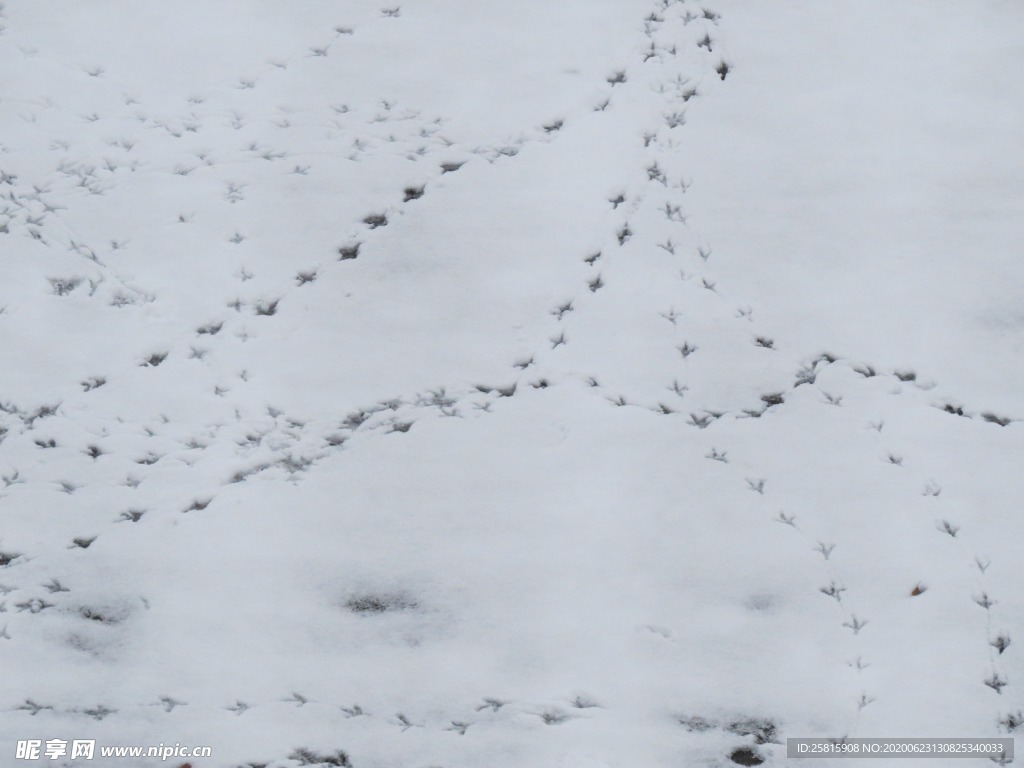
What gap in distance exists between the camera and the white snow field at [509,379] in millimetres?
2025

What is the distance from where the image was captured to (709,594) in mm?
2098

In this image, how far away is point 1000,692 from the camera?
1.95 metres

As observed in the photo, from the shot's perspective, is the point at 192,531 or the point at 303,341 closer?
the point at 192,531

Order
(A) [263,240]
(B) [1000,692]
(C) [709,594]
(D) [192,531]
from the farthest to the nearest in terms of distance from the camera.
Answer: (A) [263,240]
(D) [192,531]
(C) [709,594]
(B) [1000,692]

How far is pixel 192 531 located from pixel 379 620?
57cm

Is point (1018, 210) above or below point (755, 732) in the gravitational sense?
above

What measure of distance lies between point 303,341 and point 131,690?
103 cm

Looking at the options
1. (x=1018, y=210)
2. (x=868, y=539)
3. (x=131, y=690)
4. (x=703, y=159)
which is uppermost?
(x=703, y=159)

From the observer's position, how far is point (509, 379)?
2.44 m

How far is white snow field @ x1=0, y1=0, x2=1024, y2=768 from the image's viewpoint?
6.64 feet

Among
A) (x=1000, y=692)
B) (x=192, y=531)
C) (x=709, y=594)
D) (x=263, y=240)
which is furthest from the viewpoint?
(x=263, y=240)

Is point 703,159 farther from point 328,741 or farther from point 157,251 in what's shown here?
point 328,741

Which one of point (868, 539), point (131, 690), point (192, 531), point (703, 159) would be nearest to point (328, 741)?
point (131, 690)

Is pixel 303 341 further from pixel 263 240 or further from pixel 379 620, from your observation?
pixel 379 620
